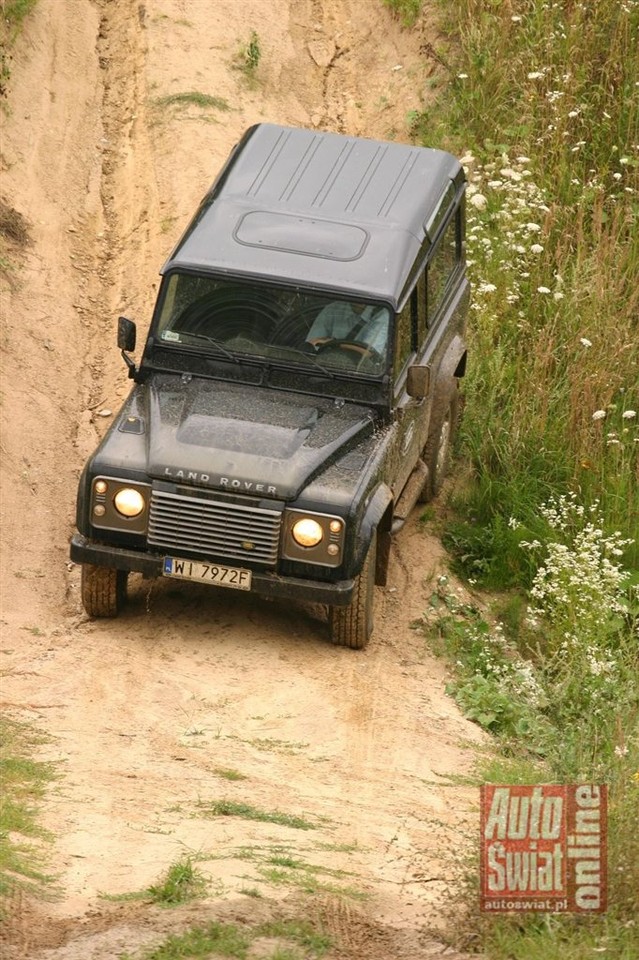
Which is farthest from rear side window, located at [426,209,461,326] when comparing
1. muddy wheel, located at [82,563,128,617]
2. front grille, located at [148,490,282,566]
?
muddy wheel, located at [82,563,128,617]

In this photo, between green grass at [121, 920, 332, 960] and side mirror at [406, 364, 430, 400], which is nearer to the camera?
green grass at [121, 920, 332, 960]

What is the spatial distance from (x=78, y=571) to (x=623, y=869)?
15.7 feet

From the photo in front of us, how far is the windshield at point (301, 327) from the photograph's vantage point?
→ 8766 millimetres

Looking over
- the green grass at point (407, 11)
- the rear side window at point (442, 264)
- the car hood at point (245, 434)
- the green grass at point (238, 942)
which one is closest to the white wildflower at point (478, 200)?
the rear side window at point (442, 264)

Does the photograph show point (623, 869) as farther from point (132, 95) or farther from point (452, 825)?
point (132, 95)

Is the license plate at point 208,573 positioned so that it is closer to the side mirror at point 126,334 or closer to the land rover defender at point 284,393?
the land rover defender at point 284,393

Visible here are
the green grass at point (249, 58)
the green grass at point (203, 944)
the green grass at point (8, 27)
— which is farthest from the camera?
the green grass at point (249, 58)

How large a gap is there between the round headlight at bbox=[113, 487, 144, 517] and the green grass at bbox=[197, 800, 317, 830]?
1.97 metres

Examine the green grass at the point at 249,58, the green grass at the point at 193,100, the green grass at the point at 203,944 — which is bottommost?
the green grass at the point at 203,944

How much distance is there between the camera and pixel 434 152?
34.0 ft

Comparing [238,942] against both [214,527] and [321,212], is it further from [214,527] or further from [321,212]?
[321,212]

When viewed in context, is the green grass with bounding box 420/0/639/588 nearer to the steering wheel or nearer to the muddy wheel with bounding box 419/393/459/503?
the muddy wheel with bounding box 419/393/459/503

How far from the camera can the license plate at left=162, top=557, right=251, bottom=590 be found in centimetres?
823

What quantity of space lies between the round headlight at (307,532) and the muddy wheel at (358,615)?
338 mm
